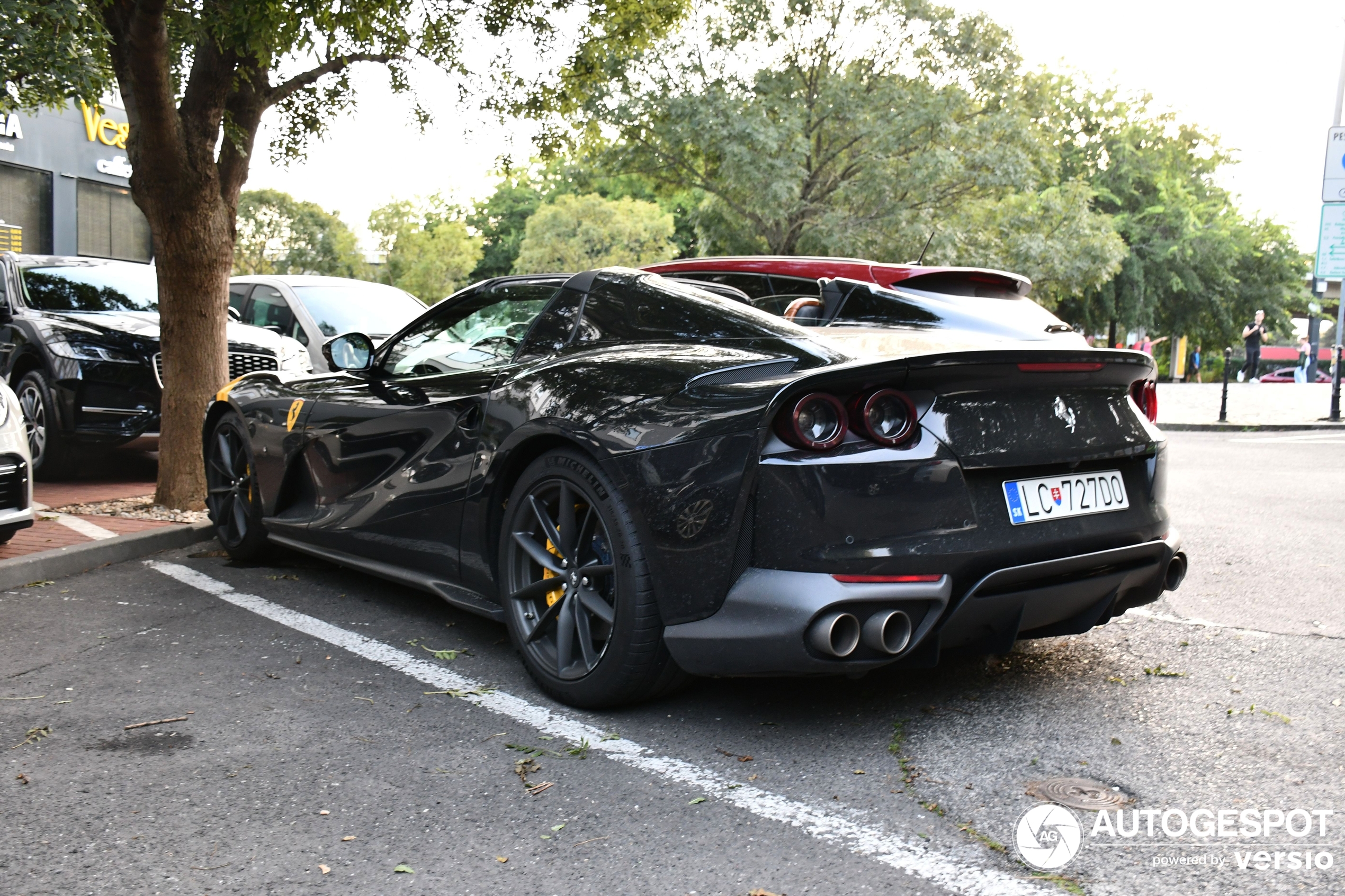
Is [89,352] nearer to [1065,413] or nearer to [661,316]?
[661,316]

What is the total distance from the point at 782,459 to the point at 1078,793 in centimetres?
113

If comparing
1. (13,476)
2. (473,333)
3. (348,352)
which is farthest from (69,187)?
(473,333)

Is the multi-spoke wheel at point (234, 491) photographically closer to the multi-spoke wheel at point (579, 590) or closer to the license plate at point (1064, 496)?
the multi-spoke wheel at point (579, 590)

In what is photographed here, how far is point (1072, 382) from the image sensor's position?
11.6ft

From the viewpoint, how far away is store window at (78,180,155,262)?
2488cm

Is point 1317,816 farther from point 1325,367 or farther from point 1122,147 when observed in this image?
point 1325,367

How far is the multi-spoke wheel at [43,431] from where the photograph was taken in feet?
29.3

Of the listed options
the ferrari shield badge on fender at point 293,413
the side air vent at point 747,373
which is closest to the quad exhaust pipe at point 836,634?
the side air vent at point 747,373

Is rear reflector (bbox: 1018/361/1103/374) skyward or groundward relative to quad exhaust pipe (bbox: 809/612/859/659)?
skyward

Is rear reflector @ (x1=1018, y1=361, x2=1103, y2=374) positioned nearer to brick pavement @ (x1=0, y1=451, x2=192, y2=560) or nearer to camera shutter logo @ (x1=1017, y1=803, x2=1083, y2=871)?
camera shutter logo @ (x1=1017, y1=803, x2=1083, y2=871)

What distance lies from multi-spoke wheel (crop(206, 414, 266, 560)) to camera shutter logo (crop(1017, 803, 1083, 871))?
4.11 meters

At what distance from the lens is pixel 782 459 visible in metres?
3.13

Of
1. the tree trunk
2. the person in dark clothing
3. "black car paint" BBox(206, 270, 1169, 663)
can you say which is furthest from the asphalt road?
the person in dark clothing

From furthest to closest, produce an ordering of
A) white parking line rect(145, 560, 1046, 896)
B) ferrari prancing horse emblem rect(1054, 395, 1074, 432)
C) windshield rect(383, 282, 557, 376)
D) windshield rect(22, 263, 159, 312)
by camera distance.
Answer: windshield rect(22, 263, 159, 312)
windshield rect(383, 282, 557, 376)
ferrari prancing horse emblem rect(1054, 395, 1074, 432)
white parking line rect(145, 560, 1046, 896)
